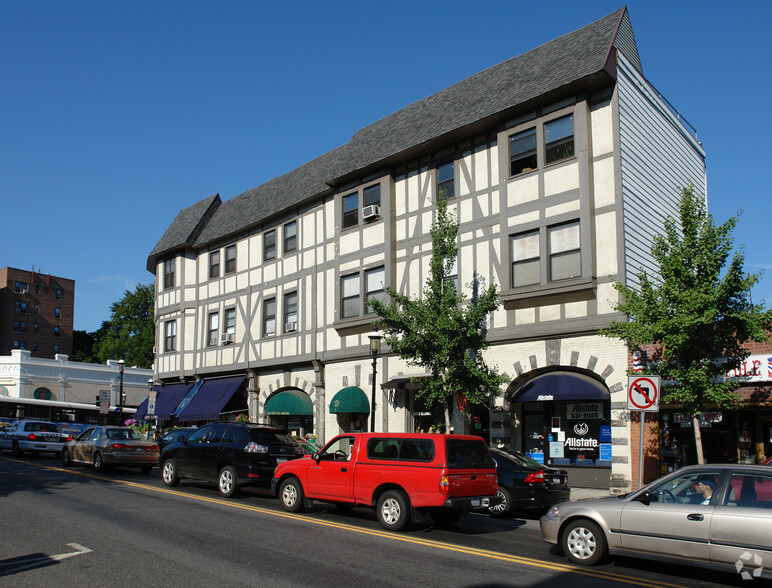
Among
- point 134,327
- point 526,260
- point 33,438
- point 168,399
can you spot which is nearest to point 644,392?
point 526,260

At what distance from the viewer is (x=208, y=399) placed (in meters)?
31.3

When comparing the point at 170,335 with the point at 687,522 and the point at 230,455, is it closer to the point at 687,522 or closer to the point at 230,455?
the point at 230,455

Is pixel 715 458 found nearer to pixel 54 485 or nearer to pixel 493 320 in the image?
pixel 493 320

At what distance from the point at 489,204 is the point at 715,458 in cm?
924

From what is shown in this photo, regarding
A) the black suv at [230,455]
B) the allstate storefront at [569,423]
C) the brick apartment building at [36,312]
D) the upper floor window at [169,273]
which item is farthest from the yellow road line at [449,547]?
the brick apartment building at [36,312]

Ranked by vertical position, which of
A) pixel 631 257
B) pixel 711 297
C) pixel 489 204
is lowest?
pixel 711 297

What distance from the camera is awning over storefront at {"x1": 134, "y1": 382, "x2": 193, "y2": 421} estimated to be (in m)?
33.5

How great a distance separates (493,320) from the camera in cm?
2059

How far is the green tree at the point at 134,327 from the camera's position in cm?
7419

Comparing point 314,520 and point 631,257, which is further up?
point 631,257

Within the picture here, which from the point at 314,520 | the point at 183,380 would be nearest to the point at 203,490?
the point at 314,520

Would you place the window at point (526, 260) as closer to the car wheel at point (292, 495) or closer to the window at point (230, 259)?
the car wheel at point (292, 495)

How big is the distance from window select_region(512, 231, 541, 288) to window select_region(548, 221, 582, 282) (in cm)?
50

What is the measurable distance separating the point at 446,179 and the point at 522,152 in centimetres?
305
